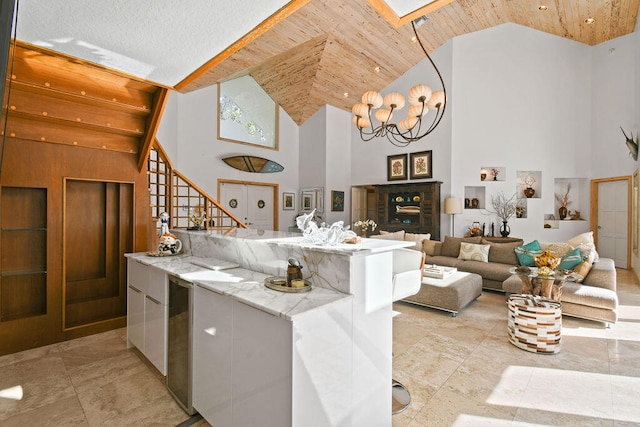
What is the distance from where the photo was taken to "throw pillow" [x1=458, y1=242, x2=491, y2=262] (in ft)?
16.8

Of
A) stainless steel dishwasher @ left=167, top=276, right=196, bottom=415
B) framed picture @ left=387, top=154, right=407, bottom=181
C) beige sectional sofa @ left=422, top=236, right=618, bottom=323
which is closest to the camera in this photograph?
stainless steel dishwasher @ left=167, top=276, right=196, bottom=415

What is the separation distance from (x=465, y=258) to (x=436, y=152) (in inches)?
124

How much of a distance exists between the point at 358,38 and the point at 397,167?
316cm

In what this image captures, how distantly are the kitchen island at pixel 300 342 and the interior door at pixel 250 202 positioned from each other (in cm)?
562

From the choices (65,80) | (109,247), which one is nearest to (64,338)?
(109,247)

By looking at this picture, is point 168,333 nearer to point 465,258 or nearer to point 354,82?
point 465,258

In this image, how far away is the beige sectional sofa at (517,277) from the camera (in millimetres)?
3414

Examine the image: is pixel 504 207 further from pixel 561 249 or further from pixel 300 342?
pixel 300 342

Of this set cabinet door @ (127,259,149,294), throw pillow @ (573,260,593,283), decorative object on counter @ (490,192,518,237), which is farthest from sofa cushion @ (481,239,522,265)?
cabinet door @ (127,259,149,294)

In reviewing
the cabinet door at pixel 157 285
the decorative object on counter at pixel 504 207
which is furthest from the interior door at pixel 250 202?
the decorative object on counter at pixel 504 207

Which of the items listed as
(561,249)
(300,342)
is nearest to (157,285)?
(300,342)

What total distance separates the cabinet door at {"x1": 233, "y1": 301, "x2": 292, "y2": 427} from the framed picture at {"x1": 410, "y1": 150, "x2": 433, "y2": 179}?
22.6 ft

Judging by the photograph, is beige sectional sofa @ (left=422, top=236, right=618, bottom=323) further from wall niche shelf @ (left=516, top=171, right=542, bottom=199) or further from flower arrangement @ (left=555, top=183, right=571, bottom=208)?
flower arrangement @ (left=555, top=183, right=571, bottom=208)

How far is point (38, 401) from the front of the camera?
2.09 m
